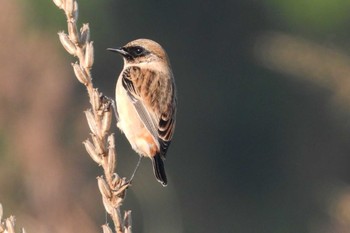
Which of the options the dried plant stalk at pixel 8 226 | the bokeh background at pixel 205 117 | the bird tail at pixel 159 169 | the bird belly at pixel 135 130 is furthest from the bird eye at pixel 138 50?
the dried plant stalk at pixel 8 226

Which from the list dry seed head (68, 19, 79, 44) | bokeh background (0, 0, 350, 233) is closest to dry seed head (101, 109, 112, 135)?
dry seed head (68, 19, 79, 44)

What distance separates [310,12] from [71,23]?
28.3m

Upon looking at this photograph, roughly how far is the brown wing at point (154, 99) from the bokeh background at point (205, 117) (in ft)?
1.51

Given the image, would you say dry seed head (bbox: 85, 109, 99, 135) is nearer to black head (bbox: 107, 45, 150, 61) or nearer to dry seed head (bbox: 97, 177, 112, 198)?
dry seed head (bbox: 97, 177, 112, 198)

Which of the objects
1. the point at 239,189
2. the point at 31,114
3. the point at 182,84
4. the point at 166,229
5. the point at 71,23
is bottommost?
the point at 239,189

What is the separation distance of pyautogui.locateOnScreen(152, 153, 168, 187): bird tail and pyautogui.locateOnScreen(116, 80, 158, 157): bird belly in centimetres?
6

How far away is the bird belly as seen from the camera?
24.9ft

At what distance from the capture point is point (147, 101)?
25.4 feet

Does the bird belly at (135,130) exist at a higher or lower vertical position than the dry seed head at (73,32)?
lower

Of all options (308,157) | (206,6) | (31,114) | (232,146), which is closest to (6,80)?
(31,114)

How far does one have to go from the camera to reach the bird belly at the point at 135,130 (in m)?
7.58

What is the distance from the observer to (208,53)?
117ft

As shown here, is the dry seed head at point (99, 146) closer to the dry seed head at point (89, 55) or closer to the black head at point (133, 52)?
the dry seed head at point (89, 55)

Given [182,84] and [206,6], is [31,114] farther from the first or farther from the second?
[206,6]
